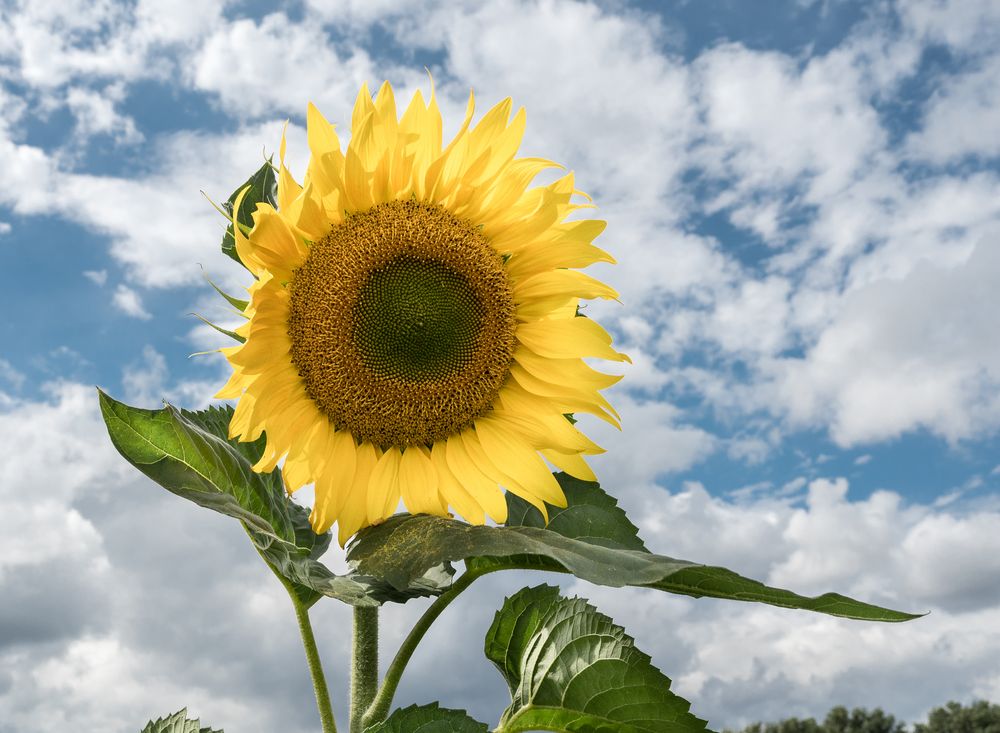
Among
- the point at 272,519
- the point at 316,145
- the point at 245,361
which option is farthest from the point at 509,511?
the point at 316,145

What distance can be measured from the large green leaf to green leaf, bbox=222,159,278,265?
113 centimetres

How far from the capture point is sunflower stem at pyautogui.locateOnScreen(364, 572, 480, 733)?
3121 millimetres

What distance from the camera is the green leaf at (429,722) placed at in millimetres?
2803

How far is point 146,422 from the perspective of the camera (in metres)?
3.04

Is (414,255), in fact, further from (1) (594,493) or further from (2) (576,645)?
(2) (576,645)

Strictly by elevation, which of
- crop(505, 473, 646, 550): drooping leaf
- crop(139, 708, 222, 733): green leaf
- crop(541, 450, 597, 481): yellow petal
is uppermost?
crop(541, 450, 597, 481): yellow petal

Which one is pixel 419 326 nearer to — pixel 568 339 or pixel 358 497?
pixel 568 339

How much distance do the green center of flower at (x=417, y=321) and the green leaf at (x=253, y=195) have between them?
47 centimetres

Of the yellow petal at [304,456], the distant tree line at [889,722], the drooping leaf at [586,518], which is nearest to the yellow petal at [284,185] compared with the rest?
the yellow petal at [304,456]

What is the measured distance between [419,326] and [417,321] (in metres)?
0.02

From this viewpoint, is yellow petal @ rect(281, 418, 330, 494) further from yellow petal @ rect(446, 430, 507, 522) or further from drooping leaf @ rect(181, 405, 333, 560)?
yellow petal @ rect(446, 430, 507, 522)

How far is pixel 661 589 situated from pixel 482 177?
1.45 m

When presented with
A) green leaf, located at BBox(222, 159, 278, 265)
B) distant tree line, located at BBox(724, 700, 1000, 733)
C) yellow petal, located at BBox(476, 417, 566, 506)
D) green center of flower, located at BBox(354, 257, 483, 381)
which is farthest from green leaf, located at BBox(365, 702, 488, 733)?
distant tree line, located at BBox(724, 700, 1000, 733)

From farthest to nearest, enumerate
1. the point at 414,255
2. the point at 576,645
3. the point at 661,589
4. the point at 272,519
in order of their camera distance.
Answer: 1. the point at 414,255
2. the point at 272,519
3. the point at 576,645
4. the point at 661,589
